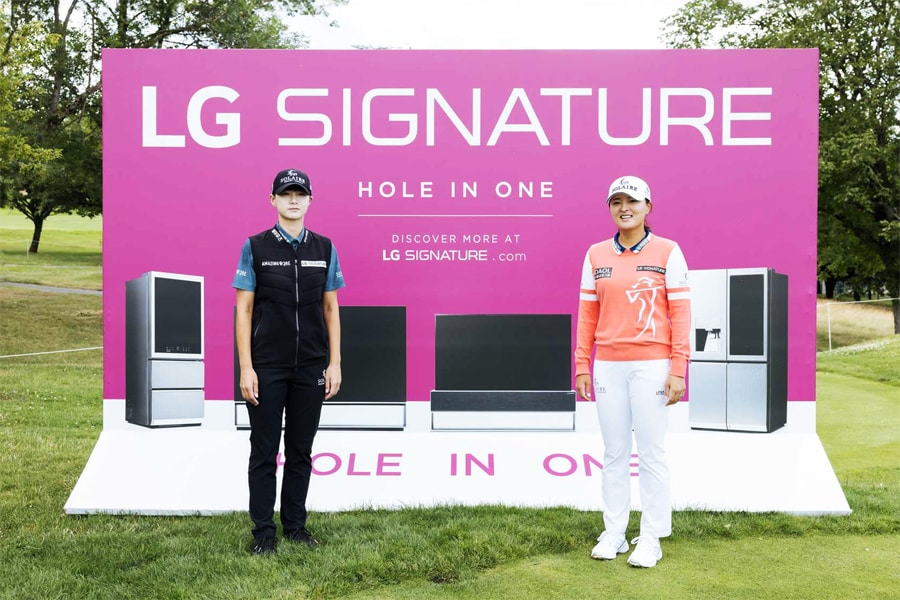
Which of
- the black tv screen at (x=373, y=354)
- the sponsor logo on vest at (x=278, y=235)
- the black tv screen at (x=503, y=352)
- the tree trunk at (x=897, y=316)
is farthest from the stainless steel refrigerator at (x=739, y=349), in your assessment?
the tree trunk at (x=897, y=316)

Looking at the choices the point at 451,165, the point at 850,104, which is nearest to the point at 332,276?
the point at 451,165

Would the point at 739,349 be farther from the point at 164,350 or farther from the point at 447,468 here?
the point at 164,350

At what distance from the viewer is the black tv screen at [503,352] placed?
3885mm

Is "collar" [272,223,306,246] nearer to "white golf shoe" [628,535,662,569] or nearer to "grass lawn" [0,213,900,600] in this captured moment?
"grass lawn" [0,213,900,600]

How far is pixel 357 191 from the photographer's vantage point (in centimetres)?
385

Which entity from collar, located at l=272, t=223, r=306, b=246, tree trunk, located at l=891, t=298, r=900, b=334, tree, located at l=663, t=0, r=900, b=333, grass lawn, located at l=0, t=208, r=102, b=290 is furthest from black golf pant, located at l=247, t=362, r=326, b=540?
grass lawn, located at l=0, t=208, r=102, b=290

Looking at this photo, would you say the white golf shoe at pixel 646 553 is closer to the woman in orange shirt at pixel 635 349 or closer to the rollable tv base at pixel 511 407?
the woman in orange shirt at pixel 635 349

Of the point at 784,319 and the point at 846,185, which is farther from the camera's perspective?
the point at 846,185

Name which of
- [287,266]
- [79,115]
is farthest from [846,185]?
[79,115]

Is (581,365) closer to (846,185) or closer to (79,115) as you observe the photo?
(846,185)

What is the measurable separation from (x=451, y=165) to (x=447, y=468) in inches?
60.5

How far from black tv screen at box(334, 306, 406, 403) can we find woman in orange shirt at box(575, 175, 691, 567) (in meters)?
1.15

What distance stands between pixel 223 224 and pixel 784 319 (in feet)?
9.46

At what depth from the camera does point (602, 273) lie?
9.77 feet
